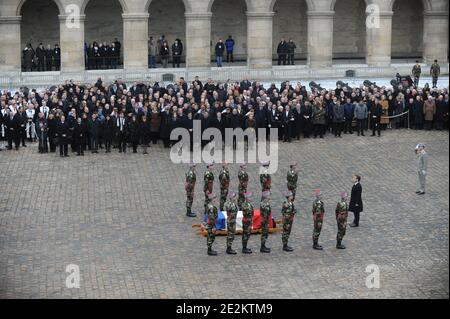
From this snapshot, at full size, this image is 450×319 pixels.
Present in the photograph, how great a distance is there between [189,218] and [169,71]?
71.4 ft

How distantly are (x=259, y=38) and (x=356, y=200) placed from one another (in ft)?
78.8

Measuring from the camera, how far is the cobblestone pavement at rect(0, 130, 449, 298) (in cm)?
2427

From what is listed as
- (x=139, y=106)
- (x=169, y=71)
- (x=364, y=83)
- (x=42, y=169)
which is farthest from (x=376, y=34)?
(x=42, y=169)

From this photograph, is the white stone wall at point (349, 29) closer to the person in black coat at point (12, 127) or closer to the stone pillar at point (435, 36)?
the stone pillar at point (435, 36)

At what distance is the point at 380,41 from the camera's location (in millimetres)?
52562

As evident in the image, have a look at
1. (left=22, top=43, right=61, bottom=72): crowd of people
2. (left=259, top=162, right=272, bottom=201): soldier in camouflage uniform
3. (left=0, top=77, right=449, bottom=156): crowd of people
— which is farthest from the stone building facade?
(left=259, top=162, right=272, bottom=201): soldier in camouflage uniform

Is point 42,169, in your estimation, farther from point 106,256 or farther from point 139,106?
point 106,256

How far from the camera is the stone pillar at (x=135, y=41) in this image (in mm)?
50562

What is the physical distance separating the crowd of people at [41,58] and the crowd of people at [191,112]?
26.4ft

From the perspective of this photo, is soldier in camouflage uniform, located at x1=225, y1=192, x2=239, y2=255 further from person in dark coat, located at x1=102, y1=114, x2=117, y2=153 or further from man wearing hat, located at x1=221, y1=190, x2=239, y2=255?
person in dark coat, located at x1=102, y1=114, x2=117, y2=153

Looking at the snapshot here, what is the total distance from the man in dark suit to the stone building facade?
77.2ft

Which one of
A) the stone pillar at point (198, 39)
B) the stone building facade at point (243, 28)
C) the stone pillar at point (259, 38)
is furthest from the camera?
the stone pillar at point (259, 38)

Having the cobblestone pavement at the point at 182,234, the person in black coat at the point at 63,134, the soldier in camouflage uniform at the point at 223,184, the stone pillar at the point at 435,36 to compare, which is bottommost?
the cobblestone pavement at the point at 182,234

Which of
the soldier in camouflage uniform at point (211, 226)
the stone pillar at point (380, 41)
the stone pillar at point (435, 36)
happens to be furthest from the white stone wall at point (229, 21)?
the soldier in camouflage uniform at point (211, 226)
